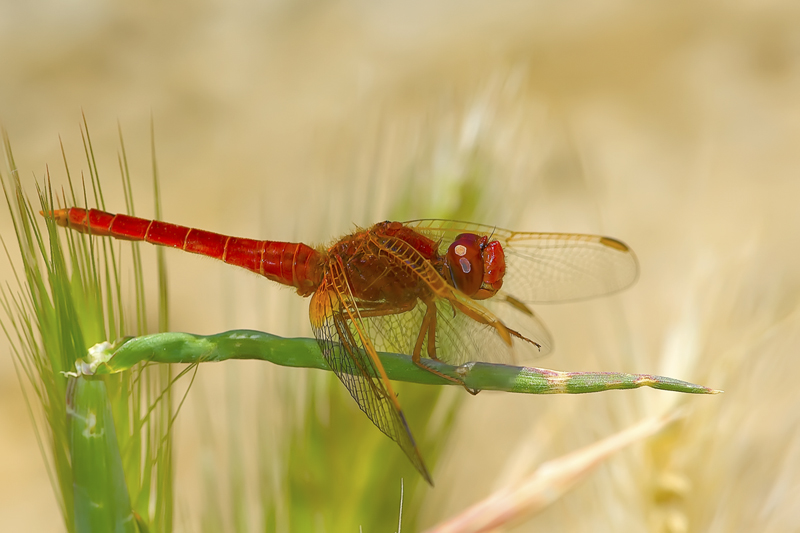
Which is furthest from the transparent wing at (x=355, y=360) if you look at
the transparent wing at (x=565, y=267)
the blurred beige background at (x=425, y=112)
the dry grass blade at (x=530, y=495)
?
the blurred beige background at (x=425, y=112)

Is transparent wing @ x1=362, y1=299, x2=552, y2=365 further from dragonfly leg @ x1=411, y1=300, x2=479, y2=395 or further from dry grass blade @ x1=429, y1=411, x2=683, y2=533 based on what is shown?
dry grass blade @ x1=429, y1=411, x2=683, y2=533

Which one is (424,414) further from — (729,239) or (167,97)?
(167,97)

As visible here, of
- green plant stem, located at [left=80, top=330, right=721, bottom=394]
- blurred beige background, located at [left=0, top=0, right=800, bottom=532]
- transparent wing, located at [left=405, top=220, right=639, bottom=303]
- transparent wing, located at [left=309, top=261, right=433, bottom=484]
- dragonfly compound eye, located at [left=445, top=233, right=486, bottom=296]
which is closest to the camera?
green plant stem, located at [left=80, top=330, right=721, bottom=394]

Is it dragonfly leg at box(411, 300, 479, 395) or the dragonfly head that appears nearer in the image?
dragonfly leg at box(411, 300, 479, 395)

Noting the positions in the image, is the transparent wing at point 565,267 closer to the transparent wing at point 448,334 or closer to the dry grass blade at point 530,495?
the transparent wing at point 448,334

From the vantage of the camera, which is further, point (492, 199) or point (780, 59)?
point (780, 59)

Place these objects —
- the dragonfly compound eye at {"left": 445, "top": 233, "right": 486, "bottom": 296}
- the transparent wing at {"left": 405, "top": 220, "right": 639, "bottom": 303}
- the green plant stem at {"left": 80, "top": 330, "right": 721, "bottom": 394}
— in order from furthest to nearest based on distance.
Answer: the transparent wing at {"left": 405, "top": 220, "right": 639, "bottom": 303} < the dragonfly compound eye at {"left": 445, "top": 233, "right": 486, "bottom": 296} < the green plant stem at {"left": 80, "top": 330, "right": 721, "bottom": 394}

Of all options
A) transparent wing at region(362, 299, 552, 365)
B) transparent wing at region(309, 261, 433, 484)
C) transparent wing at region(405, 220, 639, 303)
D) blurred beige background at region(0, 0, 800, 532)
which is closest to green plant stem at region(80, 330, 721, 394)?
transparent wing at region(309, 261, 433, 484)

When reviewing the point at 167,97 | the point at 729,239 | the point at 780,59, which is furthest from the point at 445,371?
the point at 780,59
